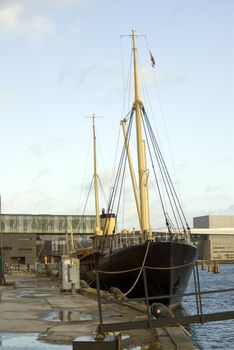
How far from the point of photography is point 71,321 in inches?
623

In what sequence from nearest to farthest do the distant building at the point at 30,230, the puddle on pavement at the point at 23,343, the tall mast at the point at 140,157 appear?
1. the puddle on pavement at the point at 23,343
2. the tall mast at the point at 140,157
3. the distant building at the point at 30,230

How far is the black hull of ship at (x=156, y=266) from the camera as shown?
28.8m

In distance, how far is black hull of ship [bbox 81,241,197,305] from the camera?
1133 inches

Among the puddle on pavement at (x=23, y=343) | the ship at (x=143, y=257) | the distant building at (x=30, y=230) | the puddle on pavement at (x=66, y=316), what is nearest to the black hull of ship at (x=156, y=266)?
the ship at (x=143, y=257)

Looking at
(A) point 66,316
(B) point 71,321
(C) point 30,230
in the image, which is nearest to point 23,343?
(B) point 71,321

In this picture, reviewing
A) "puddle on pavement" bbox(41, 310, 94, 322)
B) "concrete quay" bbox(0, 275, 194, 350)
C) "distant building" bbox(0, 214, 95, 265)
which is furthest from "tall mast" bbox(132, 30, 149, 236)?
"distant building" bbox(0, 214, 95, 265)

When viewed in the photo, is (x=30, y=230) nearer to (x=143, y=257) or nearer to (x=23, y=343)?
(x=143, y=257)

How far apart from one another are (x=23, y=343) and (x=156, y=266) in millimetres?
17852

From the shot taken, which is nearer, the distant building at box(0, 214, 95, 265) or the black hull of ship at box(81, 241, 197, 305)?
the black hull of ship at box(81, 241, 197, 305)

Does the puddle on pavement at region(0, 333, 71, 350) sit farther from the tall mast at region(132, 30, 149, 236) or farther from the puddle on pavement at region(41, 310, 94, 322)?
the tall mast at region(132, 30, 149, 236)

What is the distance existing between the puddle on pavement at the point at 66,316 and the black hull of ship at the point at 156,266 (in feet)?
31.6

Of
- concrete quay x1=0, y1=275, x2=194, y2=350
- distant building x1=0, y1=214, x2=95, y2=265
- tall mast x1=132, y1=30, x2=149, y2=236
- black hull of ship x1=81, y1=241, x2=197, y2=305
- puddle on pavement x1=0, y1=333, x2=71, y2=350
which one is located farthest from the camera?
distant building x1=0, y1=214, x2=95, y2=265

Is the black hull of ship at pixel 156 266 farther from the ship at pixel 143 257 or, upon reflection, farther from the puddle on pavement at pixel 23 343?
the puddle on pavement at pixel 23 343

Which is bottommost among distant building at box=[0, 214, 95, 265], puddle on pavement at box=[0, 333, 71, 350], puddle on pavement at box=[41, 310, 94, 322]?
puddle on pavement at box=[41, 310, 94, 322]
